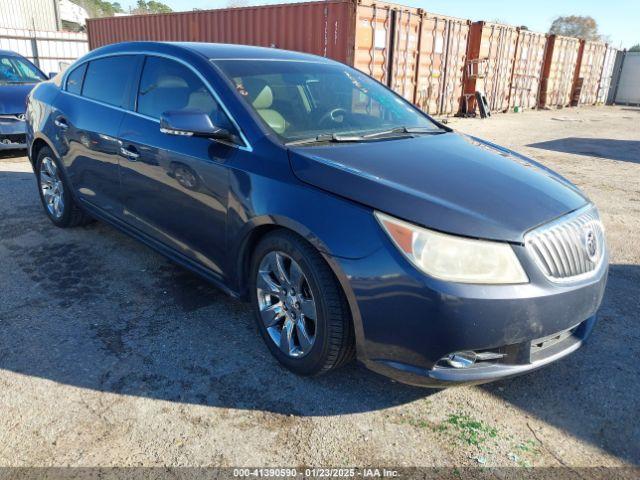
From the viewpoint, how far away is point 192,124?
270cm

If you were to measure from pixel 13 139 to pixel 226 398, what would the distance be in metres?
6.85

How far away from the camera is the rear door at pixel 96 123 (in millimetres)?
3648

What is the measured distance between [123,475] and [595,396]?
2243 mm

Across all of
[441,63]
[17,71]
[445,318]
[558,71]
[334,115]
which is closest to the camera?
[445,318]

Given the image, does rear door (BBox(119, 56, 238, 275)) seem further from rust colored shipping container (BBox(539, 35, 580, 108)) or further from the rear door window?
rust colored shipping container (BBox(539, 35, 580, 108))

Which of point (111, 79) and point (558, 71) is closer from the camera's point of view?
point (111, 79)

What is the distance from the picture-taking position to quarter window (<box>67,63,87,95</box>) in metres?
4.30

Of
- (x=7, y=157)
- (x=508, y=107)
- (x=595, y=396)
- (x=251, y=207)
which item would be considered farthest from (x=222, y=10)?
(x=595, y=396)

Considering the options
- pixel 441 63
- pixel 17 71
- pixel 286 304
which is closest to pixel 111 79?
pixel 286 304

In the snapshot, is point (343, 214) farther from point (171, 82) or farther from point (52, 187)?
point (52, 187)

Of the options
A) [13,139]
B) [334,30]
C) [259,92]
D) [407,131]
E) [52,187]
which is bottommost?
[13,139]

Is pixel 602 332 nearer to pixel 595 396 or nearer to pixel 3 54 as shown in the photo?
pixel 595 396

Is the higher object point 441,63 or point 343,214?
point 441,63

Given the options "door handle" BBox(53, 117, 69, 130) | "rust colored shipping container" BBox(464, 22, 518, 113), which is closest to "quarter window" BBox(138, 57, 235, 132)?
"door handle" BBox(53, 117, 69, 130)
